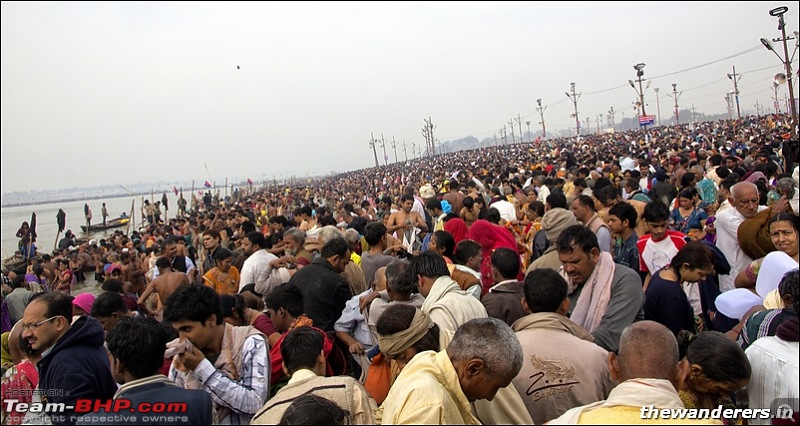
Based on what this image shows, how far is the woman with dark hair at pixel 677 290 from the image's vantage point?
3.15 meters

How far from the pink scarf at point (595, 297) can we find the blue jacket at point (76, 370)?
2.82 meters

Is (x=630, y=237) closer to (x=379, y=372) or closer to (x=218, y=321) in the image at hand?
(x=379, y=372)

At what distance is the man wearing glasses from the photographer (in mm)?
2541

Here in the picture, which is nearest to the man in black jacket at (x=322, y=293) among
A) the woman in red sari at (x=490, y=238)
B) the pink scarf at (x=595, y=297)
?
the pink scarf at (x=595, y=297)

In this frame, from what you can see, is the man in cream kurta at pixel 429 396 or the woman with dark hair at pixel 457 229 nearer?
the man in cream kurta at pixel 429 396

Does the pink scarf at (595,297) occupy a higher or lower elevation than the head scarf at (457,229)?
lower

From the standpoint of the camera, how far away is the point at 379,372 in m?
2.80

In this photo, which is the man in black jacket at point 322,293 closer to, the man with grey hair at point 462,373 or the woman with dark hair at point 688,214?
the man with grey hair at point 462,373

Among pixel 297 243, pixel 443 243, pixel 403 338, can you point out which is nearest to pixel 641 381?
pixel 403 338

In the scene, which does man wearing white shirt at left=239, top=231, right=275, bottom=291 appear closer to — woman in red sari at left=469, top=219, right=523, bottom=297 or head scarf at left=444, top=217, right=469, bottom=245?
head scarf at left=444, top=217, right=469, bottom=245

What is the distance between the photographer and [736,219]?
183 inches

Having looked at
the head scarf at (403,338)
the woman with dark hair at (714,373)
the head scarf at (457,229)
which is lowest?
the woman with dark hair at (714,373)

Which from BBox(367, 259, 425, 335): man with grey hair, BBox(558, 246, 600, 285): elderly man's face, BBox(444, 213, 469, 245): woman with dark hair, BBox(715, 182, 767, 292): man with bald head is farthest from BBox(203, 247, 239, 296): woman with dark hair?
BBox(715, 182, 767, 292): man with bald head

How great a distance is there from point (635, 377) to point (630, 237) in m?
3.14
